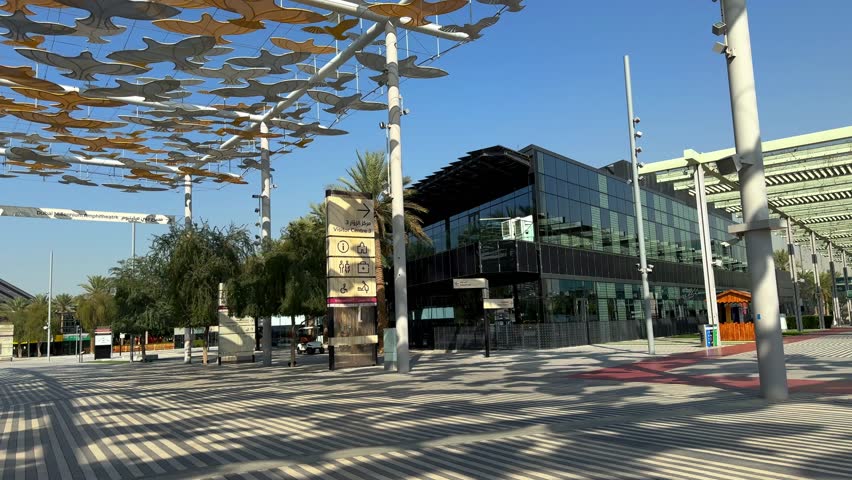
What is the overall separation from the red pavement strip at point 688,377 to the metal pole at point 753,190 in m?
1.69

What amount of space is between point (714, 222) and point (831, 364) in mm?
42085

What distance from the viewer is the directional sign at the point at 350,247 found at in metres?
25.2

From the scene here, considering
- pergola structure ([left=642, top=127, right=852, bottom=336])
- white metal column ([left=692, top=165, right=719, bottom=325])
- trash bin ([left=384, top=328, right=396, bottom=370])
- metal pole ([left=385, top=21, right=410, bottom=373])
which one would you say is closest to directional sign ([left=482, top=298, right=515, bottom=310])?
trash bin ([left=384, top=328, right=396, bottom=370])

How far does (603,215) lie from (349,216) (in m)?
21.3

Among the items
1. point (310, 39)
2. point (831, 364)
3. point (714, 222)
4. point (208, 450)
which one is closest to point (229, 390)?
point (208, 450)

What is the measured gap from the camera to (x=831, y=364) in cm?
1845

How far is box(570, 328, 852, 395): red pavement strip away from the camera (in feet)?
43.6

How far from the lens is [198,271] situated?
3288 cm

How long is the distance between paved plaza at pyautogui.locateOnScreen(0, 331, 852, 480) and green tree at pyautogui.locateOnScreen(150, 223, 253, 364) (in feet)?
47.2

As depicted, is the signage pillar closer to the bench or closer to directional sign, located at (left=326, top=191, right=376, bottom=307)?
directional sign, located at (left=326, top=191, right=376, bottom=307)

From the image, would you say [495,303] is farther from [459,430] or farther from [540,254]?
[459,430]

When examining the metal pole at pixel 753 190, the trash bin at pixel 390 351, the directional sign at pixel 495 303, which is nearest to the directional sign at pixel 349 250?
the trash bin at pixel 390 351

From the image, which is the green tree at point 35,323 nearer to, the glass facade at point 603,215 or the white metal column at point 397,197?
the glass facade at point 603,215

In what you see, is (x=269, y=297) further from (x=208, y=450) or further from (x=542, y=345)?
(x=208, y=450)
